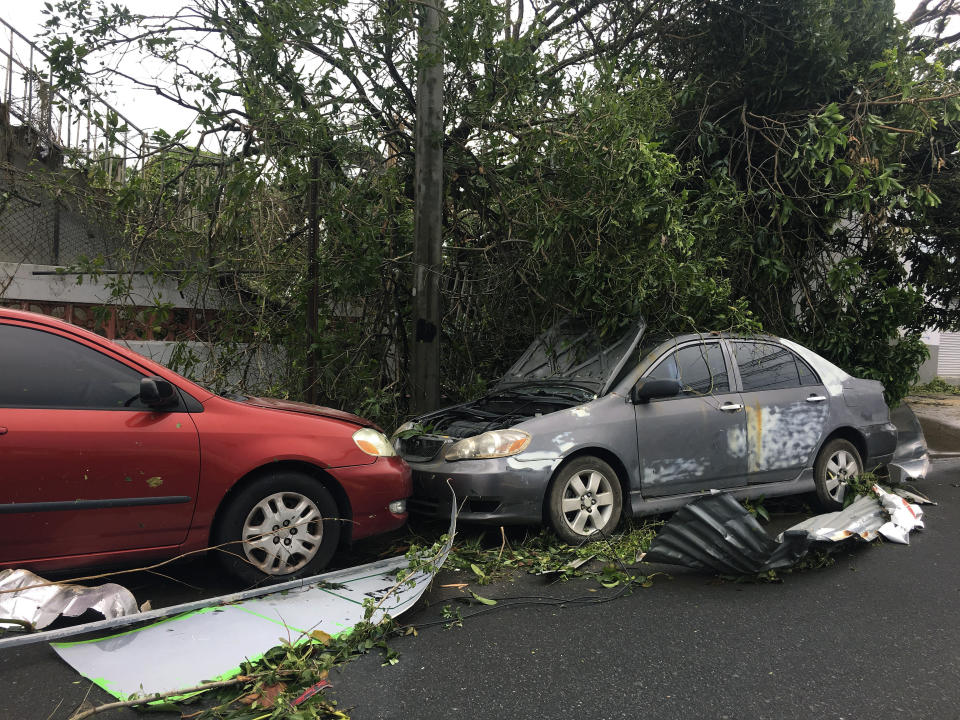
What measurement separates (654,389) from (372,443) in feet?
6.61

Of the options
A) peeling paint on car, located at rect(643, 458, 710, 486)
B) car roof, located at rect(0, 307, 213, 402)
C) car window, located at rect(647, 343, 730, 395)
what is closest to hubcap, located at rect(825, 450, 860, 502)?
car window, located at rect(647, 343, 730, 395)

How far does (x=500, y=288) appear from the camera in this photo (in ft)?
22.9

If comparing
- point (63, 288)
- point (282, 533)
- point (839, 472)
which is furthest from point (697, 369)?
point (63, 288)

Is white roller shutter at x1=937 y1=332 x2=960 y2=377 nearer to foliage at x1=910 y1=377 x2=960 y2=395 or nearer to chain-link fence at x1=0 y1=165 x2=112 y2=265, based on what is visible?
foliage at x1=910 y1=377 x2=960 y2=395

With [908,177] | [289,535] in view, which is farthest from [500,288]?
[908,177]

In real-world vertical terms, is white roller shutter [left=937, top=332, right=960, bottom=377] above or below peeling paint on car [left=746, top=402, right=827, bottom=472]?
above

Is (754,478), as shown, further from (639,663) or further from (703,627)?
(639,663)

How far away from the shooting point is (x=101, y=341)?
12.7 feet

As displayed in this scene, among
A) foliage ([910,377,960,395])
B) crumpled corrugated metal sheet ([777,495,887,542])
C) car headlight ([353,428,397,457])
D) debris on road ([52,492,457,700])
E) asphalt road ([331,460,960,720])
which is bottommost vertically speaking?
asphalt road ([331,460,960,720])

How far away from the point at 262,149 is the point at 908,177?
7224 millimetres

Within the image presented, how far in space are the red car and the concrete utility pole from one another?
2036 millimetres

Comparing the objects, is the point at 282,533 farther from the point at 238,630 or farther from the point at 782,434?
the point at 782,434

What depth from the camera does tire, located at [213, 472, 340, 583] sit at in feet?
12.9

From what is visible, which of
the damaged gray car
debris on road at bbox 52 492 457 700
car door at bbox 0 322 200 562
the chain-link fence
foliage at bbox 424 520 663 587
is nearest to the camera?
debris on road at bbox 52 492 457 700
